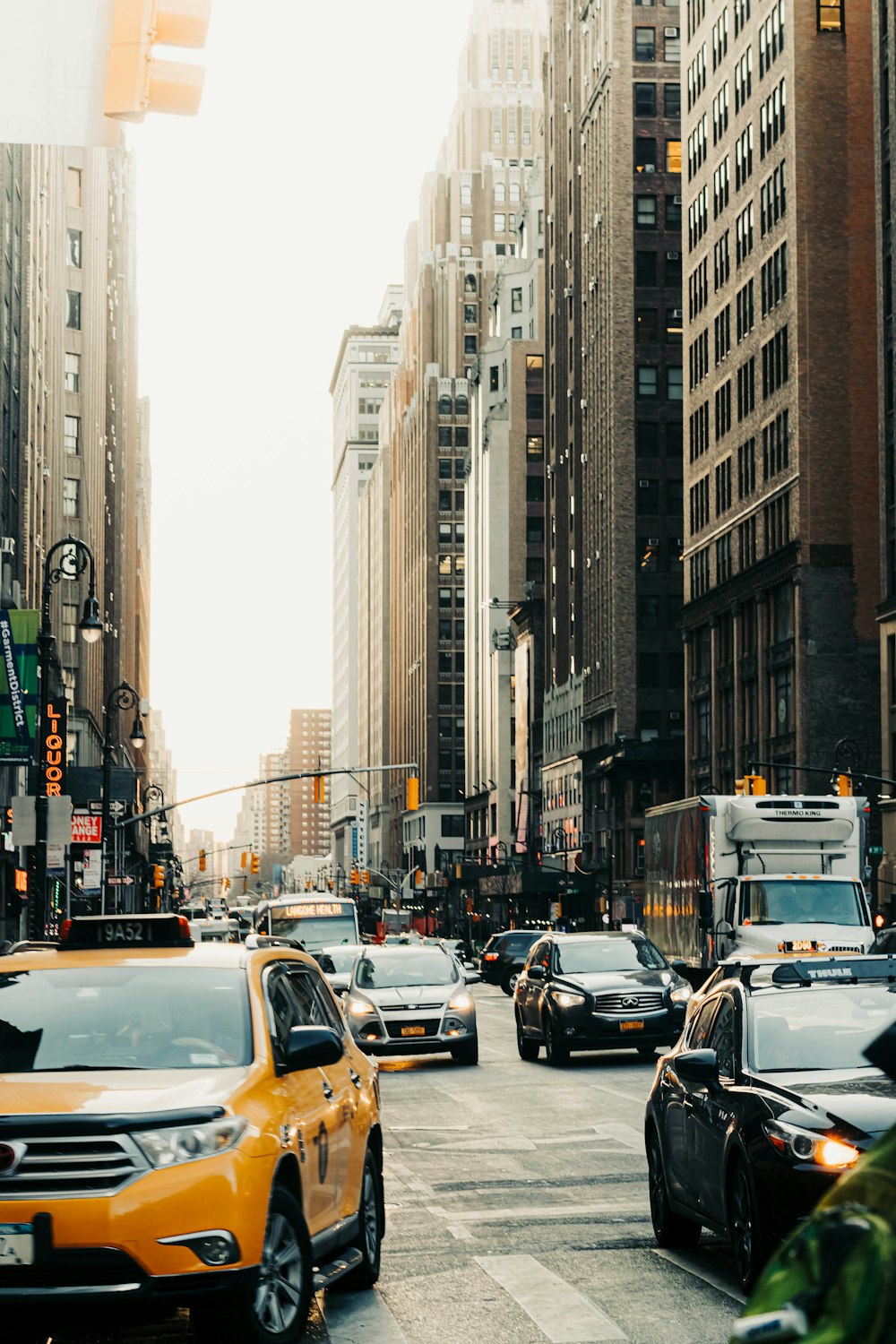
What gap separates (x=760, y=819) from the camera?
30.3 meters

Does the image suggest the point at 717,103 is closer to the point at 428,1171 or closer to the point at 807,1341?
the point at 428,1171

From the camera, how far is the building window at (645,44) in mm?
109250

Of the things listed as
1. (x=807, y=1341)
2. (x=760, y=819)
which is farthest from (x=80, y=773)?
(x=807, y=1341)

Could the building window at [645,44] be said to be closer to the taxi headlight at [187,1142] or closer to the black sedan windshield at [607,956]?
the black sedan windshield at [607,956]

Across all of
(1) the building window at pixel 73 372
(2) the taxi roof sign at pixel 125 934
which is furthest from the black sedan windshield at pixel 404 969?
(1) the building window at pixel 73 372

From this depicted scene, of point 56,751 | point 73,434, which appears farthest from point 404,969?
point 73,434

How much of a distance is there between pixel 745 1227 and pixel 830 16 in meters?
76.6

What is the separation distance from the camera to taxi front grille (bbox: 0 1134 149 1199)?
23.9 ft

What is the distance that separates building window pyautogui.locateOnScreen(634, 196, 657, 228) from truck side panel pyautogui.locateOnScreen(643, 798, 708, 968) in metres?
75.1

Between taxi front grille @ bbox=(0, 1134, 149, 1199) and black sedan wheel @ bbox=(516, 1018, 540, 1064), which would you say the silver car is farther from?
taxi front grille @ bbox=(0, 1134, 149, 1199)

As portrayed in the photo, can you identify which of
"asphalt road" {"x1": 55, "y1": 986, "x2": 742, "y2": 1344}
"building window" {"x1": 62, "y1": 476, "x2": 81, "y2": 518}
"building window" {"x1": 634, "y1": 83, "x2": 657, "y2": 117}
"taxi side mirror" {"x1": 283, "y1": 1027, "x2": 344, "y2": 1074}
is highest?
"building window" {"x1": 634, "y1": 83, "x2": 657, "y2": 117}

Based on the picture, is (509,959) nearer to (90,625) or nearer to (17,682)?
(17,682)

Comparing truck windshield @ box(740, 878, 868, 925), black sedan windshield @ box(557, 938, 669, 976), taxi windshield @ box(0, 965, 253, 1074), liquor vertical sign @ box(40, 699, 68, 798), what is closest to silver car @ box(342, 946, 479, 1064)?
black sedan windshield @ box(557, 938, 669, 976)

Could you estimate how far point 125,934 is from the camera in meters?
9.80
